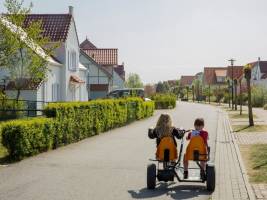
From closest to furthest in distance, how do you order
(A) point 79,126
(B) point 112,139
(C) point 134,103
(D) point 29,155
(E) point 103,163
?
(E) point 103,163 → (D) point 29,155 → (A) point 79,126 → (B) point 112,139 → (C) point 134,103

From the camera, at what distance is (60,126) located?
15852mm

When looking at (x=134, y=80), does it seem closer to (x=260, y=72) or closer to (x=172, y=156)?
(x=260, y=72)

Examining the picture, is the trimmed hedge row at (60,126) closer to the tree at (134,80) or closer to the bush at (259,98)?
the bush at (259,98)

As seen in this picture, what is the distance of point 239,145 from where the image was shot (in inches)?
663

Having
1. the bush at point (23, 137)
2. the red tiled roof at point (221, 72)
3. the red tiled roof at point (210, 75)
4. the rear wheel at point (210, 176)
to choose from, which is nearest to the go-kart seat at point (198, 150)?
the rear wheel at point (210, 176)

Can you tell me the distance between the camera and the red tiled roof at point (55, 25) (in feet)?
126

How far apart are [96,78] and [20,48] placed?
28173 millimetres

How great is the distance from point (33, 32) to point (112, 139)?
41.1ft

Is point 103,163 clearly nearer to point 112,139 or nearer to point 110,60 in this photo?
point 112,139

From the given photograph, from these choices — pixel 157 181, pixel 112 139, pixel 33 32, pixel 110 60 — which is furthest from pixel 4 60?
pixel 110 60

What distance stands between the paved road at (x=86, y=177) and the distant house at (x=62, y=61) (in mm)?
20585

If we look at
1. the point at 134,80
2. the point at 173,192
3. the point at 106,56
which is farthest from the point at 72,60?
the point at 134,80

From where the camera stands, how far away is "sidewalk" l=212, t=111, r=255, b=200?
28.7 ft

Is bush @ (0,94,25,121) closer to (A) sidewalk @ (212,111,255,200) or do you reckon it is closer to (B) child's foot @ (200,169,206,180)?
(A) sidewalk @ (212,111,255,200)
